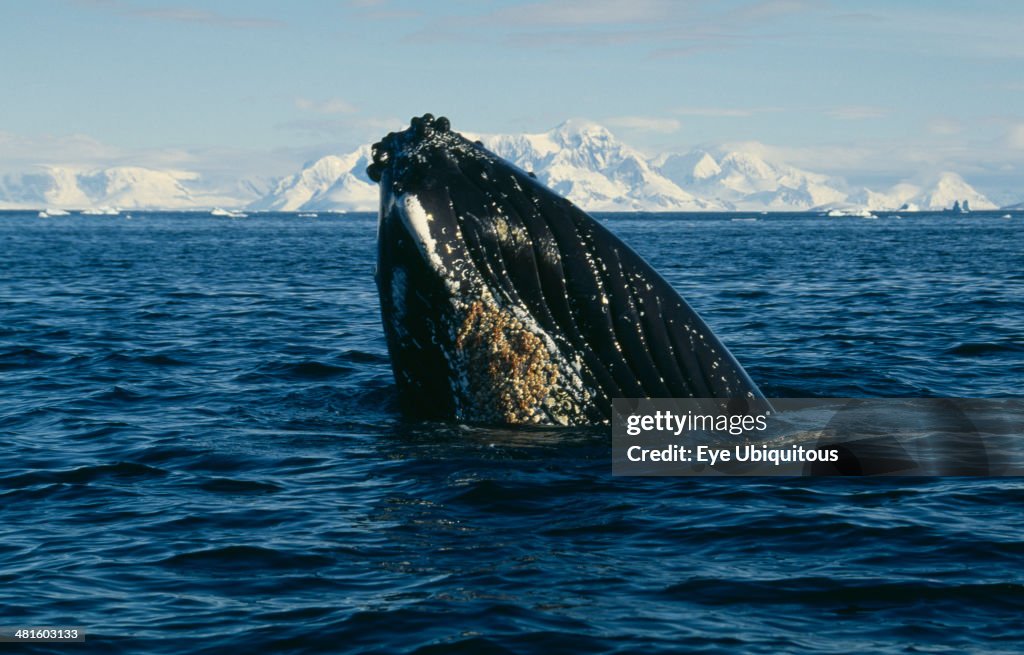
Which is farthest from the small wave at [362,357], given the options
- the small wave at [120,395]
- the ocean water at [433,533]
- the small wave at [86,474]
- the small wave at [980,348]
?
the small wave at [980,348]

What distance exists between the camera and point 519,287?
10172 millimetres

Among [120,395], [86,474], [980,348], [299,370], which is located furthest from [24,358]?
[980,348]

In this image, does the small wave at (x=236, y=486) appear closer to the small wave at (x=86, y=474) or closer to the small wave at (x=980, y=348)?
the small wave at (x=86, y=474)

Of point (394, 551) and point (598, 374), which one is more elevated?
point (598, 374)

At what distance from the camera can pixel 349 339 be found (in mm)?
21250

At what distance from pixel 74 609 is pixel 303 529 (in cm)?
192

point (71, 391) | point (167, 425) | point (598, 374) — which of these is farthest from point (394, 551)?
point (71, 391)

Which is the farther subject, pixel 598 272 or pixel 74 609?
pixel 598 272

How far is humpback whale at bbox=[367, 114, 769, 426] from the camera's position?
32.5 ft

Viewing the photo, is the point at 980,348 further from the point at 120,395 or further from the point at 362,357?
the point at 120,395

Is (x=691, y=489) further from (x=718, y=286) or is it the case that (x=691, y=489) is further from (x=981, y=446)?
(x=718, y=286)

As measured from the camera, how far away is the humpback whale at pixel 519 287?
991 cm

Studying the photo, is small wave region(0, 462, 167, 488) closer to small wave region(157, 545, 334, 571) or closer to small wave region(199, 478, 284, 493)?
small wave region(199, 478, 284, 493)

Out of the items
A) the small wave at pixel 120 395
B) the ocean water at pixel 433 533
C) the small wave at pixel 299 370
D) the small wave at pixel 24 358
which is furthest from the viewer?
the small wave at pixel 24 358
